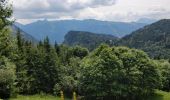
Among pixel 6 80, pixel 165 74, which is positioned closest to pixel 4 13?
pixel 6 80

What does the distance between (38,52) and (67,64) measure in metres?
10.6

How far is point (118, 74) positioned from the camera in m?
92.2

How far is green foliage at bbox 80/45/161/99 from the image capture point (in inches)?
3580

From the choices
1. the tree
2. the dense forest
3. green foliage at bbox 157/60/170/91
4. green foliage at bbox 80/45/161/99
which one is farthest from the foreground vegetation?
the tree

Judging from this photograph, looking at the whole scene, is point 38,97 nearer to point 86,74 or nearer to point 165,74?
point 86,74

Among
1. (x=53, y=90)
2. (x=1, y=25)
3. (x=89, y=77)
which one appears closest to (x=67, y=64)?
(x=53, y=90)

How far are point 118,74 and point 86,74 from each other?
7.16 m

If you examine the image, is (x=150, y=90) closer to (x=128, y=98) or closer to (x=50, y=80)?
(x=128, y=98)

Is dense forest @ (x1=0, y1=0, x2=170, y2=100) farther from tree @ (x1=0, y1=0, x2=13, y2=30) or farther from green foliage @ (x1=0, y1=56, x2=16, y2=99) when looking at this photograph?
tree @ (x1=0, y1=0, x2=13, y2=30)

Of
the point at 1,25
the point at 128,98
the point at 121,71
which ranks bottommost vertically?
the point at 128,98

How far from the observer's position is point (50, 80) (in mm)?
103938

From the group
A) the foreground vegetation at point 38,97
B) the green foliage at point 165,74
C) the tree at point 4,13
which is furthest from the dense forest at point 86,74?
the tree at point 4,13

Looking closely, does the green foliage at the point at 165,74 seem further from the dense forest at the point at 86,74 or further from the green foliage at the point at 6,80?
the green foliage at the point at 6,80

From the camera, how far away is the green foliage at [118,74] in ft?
298
